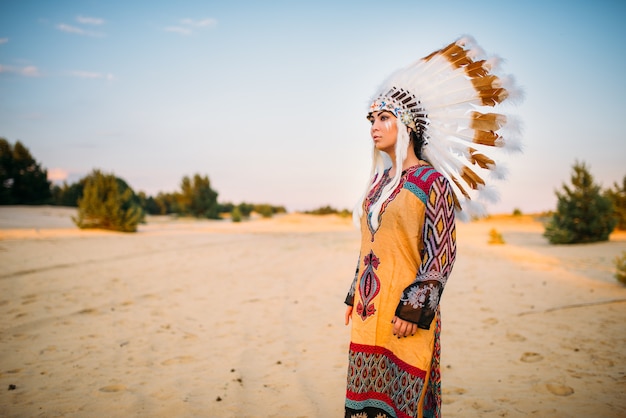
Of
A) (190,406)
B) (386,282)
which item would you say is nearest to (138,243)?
(190,406)

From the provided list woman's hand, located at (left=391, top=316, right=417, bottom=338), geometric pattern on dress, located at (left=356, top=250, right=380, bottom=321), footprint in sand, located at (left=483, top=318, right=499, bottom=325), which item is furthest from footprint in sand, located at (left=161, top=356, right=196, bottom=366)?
footprint in sand, located at (left=483, top=318, right=499, bottom=325)

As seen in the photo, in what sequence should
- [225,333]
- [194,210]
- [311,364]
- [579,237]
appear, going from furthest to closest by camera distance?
[194,210] → [579,237] → [225,333] → [311,364]

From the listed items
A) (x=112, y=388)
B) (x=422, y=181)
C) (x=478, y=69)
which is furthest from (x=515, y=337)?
(x=112, y=388)

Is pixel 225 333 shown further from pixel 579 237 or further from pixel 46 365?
pixel 579 237

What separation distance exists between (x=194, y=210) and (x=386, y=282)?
33.3m

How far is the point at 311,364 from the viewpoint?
3.62 metres

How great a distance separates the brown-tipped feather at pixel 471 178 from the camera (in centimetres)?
197

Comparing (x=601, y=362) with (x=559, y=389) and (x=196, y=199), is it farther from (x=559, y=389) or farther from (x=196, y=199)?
(x=196, y=199)

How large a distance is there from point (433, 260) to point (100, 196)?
52.9ft

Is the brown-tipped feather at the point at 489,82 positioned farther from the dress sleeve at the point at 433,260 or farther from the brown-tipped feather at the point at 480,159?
the dress sleeve at the point at 433,260

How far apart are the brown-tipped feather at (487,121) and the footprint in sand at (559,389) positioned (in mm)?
2476

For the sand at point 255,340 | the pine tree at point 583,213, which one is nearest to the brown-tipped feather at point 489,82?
the sand at point 255,340

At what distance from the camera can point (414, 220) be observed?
1.77m

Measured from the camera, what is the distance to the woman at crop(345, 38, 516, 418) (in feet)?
5.60
